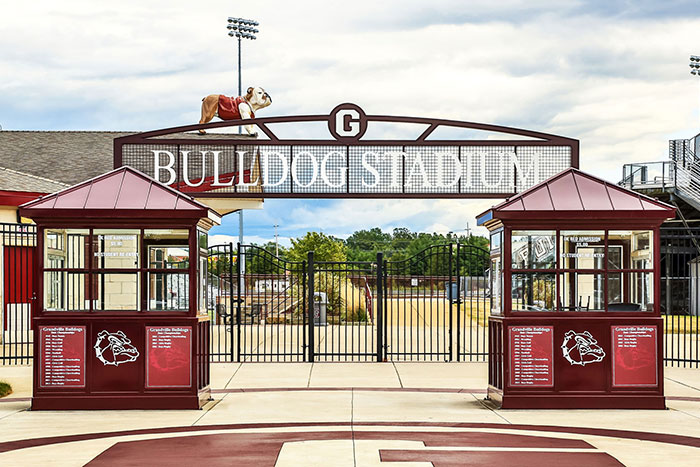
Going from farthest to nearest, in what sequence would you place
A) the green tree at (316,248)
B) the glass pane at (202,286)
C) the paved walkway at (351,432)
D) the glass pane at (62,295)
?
the green tree at (316,248) < the glass pane at (202,286) < the glass pane at (62,295) < the paved walkway at (351,432)

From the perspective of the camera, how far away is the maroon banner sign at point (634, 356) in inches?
490

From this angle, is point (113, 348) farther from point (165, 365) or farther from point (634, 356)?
point (634, 356)

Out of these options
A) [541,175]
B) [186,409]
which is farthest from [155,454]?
[541,175]

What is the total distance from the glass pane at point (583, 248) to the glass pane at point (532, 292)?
368 millimetres

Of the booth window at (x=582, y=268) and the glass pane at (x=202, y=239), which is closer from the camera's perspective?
the booth window at (x=582, y=268)

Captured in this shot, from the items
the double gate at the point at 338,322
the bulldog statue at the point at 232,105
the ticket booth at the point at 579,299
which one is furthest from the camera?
the bulldog statue at the point at 232,105

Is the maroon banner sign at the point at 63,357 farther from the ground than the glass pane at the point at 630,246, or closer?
closer

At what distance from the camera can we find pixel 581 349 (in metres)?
12.4

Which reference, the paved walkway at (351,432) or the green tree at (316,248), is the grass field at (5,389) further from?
the green tree at (316,248)

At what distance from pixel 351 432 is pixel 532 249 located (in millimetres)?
4077

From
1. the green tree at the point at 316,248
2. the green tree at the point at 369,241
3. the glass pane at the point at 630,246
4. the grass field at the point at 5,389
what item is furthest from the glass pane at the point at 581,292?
the green tree at the point at 369,241

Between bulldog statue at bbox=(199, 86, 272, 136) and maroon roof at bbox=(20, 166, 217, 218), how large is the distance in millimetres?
15747

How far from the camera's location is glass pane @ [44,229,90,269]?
12680 mm

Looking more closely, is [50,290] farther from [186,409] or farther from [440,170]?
[440,170]
